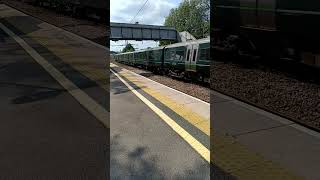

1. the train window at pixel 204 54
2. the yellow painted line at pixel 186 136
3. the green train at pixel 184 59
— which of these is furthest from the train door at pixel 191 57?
the yellow painted line at pixel 186 136

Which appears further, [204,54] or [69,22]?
[204,54]

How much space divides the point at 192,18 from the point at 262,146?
44.9m

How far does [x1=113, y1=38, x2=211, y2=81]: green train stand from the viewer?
53.3 feet

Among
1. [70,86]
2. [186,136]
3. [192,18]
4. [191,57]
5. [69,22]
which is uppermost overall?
[192,18]

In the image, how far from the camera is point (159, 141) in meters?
6.05

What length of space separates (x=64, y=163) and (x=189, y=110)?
4960mm

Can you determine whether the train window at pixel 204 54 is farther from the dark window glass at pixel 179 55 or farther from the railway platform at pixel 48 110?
the railway platform at pixel 48 110

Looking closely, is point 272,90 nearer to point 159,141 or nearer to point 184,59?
point 159,141

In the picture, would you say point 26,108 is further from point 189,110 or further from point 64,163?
point 189,110

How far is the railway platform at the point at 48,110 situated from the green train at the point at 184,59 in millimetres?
Answer: 10780

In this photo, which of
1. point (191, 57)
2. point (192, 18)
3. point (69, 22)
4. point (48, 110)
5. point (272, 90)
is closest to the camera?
point (48, 110)

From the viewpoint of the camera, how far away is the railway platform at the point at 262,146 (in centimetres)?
479

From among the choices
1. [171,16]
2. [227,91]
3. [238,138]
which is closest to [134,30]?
[171,16]

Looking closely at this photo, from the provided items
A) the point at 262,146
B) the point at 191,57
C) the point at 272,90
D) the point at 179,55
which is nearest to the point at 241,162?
the point at 262,146
